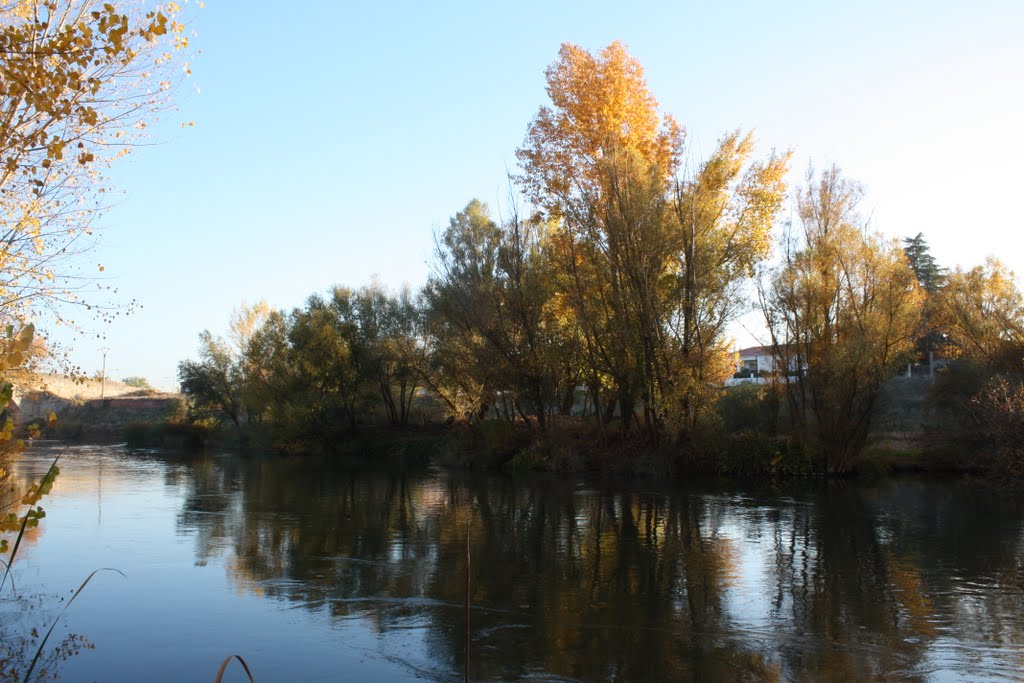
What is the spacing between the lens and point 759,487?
26.6m

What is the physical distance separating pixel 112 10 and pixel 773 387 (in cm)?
2797

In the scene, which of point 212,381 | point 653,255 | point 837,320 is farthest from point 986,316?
point 212,381

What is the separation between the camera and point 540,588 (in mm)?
11609

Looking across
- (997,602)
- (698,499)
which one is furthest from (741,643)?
(698,499)

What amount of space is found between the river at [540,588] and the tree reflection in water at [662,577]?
0.05 metres

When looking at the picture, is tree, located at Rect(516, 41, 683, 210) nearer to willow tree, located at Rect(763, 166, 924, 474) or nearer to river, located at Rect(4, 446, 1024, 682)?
willow tree, located at Rect(763, 166, 924, 474)

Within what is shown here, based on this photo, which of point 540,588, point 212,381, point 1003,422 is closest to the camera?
point 540,588

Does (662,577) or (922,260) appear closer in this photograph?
(662,577)

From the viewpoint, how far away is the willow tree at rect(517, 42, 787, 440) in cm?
2966

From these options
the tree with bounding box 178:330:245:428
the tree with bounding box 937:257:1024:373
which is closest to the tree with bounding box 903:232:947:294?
the tree with bounding box 937:257:1024:373

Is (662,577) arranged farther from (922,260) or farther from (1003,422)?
(922,260)

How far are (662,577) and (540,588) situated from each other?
2.09 metres

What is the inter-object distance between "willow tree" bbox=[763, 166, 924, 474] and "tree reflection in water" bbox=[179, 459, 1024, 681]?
5192 mm

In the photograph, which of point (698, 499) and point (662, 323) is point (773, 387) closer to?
point (662, 323)
